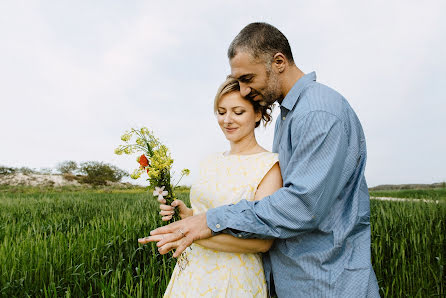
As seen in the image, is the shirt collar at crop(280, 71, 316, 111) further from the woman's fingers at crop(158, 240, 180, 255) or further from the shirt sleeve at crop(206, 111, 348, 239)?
the woman's fingers at crop(158, 240, 180, 255)

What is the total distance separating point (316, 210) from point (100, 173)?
1113 inches

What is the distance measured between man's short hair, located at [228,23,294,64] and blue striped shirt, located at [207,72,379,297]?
35 centimetres

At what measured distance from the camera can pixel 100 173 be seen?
27.8m

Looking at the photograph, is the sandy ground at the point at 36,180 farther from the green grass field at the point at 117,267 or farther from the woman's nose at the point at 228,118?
the woman's nose at the point at 228,118

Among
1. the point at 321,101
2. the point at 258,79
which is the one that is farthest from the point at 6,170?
the point at 321,101

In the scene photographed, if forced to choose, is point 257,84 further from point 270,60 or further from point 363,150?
point 363,150

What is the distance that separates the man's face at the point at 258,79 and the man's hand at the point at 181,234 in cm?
88

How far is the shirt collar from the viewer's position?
193 centimetres

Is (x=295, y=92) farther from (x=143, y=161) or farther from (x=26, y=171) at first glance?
(x=26, y=171)

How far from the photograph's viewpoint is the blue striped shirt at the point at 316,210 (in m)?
1.52

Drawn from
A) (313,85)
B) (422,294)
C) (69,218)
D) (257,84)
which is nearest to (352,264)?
(313,85)

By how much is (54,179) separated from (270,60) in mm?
27352

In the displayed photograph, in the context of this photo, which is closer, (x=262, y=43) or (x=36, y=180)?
(x=262, y=43)

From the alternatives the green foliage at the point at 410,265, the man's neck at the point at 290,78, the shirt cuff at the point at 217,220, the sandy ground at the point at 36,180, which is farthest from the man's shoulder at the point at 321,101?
the sandy ground at the point at 36,180
